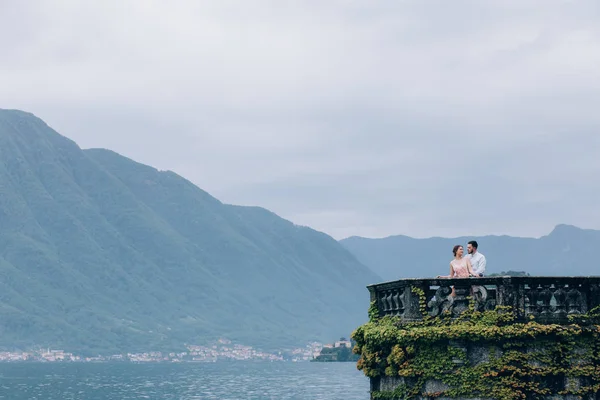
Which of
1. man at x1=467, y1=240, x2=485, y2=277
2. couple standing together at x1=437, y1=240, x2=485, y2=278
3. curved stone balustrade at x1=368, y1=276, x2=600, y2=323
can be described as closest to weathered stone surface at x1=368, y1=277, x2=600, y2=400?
curved stone balustrade at x1=368, y1=276, x2=600, y2=323

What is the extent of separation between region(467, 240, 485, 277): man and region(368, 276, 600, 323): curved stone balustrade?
2076 millimetres

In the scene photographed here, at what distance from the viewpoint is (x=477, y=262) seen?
1998cm

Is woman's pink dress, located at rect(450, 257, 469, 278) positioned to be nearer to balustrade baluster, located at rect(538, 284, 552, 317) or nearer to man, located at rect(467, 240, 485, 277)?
man, located at rect(467, 240, 485, 277)

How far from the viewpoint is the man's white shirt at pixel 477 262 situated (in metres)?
19.7

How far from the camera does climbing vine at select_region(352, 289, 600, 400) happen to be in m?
17.1

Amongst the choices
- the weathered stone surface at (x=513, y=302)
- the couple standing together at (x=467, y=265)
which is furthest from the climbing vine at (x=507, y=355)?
the couple standing together at (x=467, y=265)

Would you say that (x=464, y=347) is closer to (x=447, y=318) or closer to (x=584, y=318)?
(x=447, y=318)

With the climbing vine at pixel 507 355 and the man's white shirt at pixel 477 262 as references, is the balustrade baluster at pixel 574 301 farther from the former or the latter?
the man's white shirt at pixel 477 262

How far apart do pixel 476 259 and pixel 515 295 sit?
2.79 m

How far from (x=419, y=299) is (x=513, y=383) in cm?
192

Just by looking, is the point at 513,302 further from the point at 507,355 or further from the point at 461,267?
the point at 461,267

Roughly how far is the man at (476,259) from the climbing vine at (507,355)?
7.91ft

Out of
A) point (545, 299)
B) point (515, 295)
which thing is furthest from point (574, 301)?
point (515, 295)

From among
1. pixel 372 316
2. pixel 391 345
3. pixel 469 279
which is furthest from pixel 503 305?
pixel 372 316
